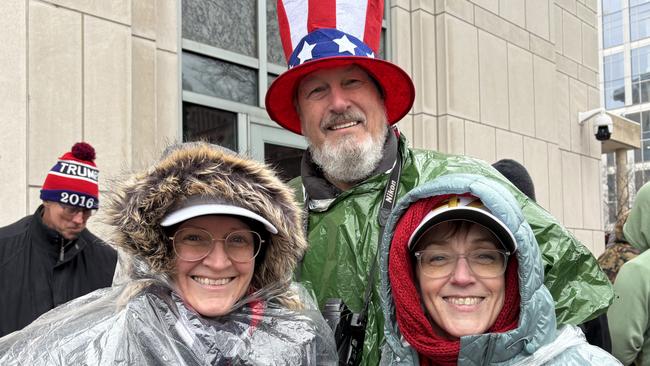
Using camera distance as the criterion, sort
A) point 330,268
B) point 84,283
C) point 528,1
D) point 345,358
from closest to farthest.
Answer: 1. point 345,358
2. point 330,268
3. point 84,283
4. point 528,1

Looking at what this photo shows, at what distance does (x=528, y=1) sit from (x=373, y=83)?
21.6 feet

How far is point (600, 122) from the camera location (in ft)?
30.3

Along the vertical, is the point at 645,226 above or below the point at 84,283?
above

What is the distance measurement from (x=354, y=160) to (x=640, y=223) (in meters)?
1.73

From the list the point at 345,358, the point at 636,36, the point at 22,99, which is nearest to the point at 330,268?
the point at 345,358

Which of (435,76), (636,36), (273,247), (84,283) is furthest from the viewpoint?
(636,36)

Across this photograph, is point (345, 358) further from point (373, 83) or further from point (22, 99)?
point (22, 99)

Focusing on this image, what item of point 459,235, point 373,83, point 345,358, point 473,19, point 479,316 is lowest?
point 345,358

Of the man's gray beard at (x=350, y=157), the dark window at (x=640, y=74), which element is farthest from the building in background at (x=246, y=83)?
the dark window at (x=640, y=74)

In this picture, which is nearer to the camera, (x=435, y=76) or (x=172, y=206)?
(x=172, y=206)

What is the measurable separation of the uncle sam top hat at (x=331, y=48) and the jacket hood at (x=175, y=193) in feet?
2.54

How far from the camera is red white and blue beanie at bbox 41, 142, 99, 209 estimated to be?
140 inches

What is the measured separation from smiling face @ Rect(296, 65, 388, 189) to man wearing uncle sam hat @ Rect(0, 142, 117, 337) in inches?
72.4

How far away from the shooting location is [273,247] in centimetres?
178
